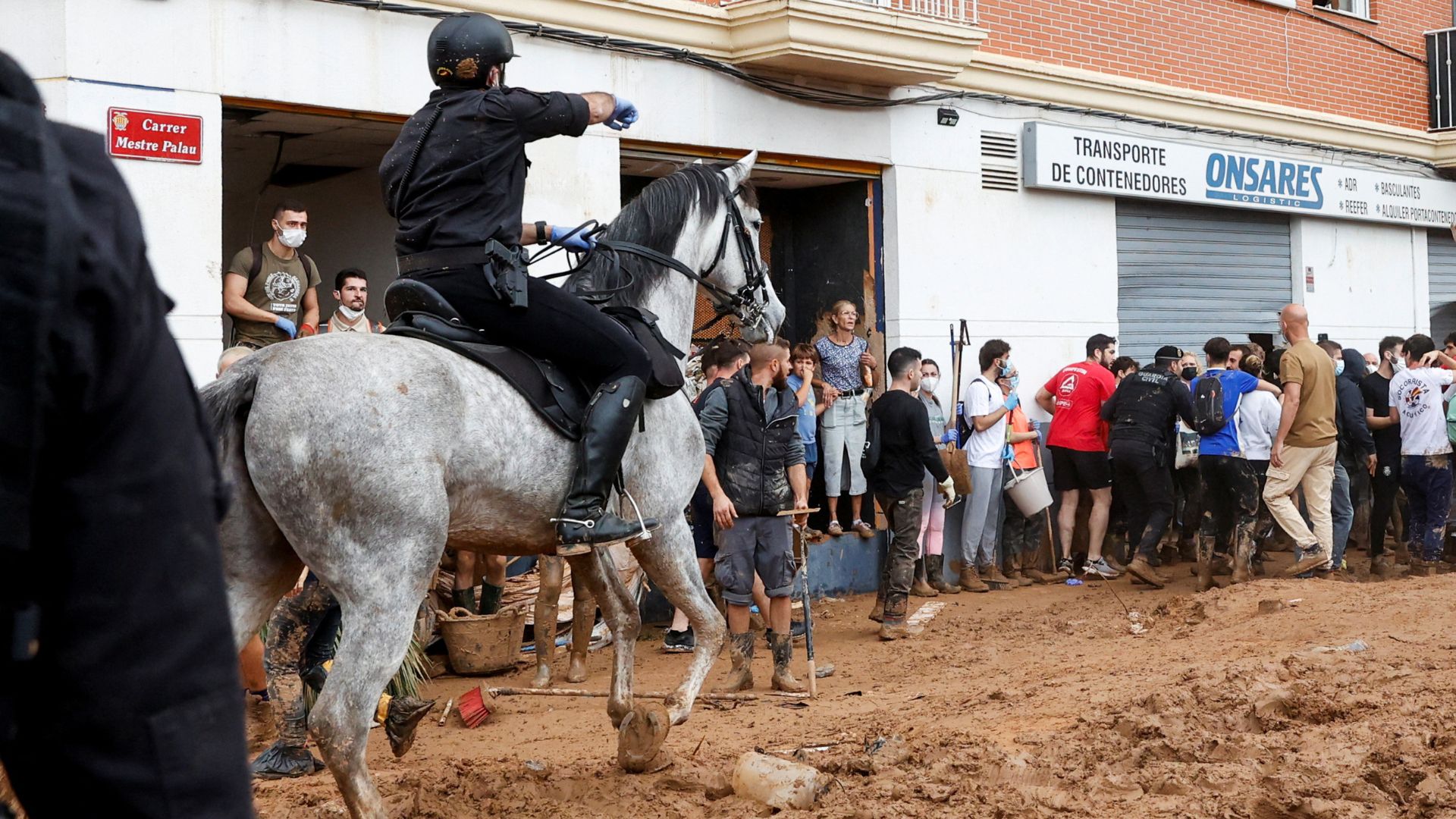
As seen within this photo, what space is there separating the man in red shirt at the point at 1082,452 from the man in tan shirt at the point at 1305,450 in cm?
158

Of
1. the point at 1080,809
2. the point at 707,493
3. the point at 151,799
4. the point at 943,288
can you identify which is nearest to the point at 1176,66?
the point at 943,288

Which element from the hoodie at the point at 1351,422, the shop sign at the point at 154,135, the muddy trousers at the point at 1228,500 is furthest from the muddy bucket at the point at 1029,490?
the shop sign at the point at 154,135

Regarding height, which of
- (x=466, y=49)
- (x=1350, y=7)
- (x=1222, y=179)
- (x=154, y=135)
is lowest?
(x=466, y=49)

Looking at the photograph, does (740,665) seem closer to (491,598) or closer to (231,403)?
(491,598)

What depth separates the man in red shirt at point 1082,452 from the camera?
14125 millimetres

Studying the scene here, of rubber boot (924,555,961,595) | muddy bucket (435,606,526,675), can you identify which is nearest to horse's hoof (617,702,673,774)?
muddy bucket (435,606,526,675)

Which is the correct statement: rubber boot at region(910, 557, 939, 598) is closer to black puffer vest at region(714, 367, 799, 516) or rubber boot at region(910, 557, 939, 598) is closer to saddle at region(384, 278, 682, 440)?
black puffer vest at region(714, 367, 799, 516)

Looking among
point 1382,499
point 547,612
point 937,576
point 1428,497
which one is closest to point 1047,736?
point 547,612

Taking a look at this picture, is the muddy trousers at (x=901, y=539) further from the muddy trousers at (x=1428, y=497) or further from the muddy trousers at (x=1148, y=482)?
the muddy trousers at (x=1428, y=497)

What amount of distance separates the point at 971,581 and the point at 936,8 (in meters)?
5.64

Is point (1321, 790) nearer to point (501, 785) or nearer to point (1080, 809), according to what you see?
point (1080, 809)

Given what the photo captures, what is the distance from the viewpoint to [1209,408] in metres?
13.0

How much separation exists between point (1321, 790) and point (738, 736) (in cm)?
307

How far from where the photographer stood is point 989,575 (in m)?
14.1
